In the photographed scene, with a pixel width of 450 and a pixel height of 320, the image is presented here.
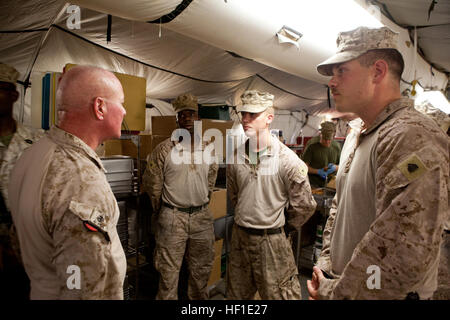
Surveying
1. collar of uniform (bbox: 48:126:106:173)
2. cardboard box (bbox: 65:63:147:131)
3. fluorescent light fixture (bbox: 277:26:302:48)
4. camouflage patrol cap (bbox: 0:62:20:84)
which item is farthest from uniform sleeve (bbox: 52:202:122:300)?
fluorescent light fixture (bbox: 277:26:302:48)

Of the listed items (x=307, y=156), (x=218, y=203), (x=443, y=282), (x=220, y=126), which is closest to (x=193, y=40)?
(x=220, y=126)

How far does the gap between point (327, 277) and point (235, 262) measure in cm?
86

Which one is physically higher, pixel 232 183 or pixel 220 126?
pixel 220 126

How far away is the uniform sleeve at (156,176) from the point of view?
221 centimetres

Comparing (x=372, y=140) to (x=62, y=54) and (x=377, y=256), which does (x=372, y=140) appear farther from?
(x=62, y=54)

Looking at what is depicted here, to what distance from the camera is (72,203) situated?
758 millimetres

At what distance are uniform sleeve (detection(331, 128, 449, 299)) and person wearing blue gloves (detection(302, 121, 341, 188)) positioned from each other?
2.59 metres

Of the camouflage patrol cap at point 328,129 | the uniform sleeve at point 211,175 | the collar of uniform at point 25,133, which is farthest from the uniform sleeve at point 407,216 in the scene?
the camouflage patrol cap at point 328,129

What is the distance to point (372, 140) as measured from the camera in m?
0.92

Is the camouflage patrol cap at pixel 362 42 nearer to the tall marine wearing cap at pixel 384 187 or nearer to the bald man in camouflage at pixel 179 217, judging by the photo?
the tall marine wearing cap at pixel 384 187

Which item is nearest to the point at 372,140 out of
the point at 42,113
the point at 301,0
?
the point at 301,0

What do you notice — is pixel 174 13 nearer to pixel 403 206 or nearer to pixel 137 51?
pixel 403 206

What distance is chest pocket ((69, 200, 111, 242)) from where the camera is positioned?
2.47 feet

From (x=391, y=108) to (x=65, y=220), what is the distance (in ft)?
3.81
